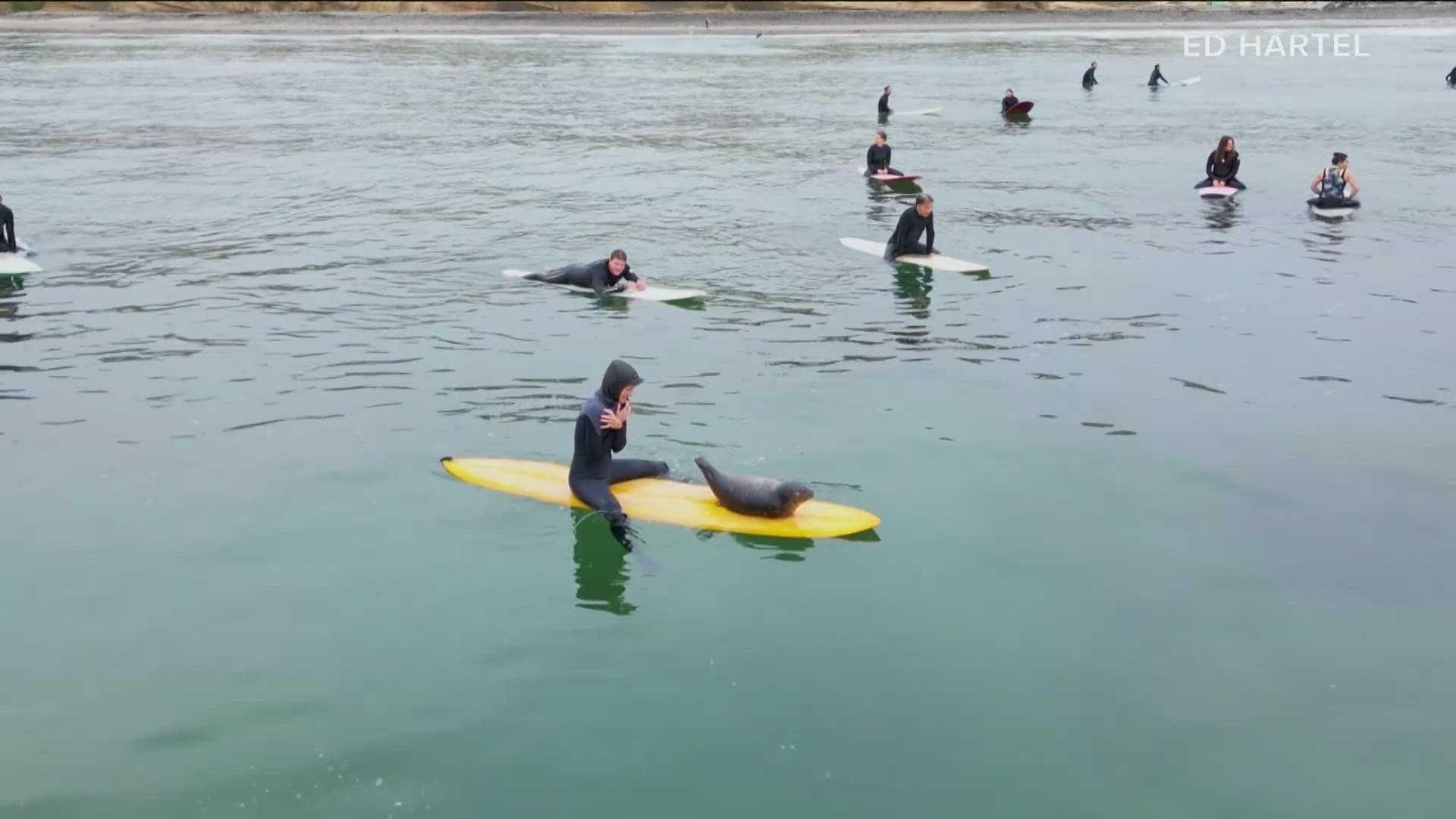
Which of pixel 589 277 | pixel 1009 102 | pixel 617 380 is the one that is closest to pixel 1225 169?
pixel 1009 102

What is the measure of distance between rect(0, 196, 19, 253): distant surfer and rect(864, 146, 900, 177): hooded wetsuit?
19.1 m

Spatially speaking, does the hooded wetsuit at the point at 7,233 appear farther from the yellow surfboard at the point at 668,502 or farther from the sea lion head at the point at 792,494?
the sea lion head at the point at 792,494

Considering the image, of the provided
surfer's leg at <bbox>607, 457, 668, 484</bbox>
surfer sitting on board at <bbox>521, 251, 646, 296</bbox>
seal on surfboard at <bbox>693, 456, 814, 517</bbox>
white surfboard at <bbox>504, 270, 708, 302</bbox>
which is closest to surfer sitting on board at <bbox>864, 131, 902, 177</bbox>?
white surfboard at <bbox>504, 270, 708, 302</bbox>

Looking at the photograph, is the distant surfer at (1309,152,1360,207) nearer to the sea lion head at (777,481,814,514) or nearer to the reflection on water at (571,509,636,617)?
the sea lion head at (777,481,814,514)

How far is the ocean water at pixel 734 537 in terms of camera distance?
379 inches

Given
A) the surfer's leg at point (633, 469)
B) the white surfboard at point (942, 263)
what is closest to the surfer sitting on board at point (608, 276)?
the white surfboard at point (942, 263)

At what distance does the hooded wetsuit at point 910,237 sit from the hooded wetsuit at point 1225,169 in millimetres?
9372

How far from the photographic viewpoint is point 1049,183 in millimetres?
32938

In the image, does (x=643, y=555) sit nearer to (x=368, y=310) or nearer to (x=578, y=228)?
(x=368, y=310)

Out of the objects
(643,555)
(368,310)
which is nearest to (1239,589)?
(643,555)

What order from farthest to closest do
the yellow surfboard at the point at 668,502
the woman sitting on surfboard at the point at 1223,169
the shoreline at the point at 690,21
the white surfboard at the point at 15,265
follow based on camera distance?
the shoreline at the point at 690,21 < the woman sitting on surfboard at the point at 1223,169 < the white surfboard at the point at 15,265 < the yellow surfboard at the point at 668,502

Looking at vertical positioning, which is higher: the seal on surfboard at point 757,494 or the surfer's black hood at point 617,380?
the surfer's black hood at point 617,380

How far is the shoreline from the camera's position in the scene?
85938 mm

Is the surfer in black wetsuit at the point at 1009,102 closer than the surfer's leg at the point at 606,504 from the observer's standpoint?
No
